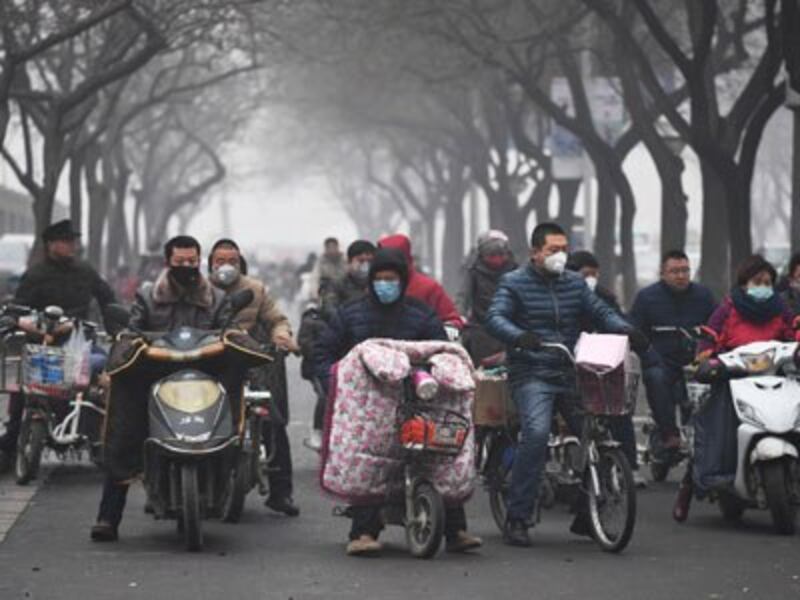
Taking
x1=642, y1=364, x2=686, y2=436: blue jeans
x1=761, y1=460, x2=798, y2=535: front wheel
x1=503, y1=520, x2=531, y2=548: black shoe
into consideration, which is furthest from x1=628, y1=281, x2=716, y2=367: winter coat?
x1=503, y1=520, x2=531, y2=548: black shoe

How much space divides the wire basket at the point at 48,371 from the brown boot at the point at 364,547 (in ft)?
13.5

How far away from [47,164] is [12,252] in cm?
1196

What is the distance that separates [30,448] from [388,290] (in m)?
4.23

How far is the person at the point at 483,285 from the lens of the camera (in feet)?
51.9

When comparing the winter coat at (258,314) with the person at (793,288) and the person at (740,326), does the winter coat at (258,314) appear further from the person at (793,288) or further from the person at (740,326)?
the person at (793,288)

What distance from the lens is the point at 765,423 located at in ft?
40.6

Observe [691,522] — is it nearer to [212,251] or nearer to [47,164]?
[212,251]

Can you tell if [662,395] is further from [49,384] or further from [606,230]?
[606,230]

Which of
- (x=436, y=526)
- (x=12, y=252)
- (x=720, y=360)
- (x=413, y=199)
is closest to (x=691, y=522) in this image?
(x=720, y=360)

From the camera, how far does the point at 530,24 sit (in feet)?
121

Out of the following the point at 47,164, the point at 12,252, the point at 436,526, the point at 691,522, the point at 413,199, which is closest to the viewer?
the point at 436,526

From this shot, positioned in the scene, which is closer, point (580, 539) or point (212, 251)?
point (580, 539)

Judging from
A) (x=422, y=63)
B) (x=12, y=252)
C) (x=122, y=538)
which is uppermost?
(x=422, y=63)

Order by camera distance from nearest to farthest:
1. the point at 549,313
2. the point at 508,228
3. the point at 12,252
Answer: the point at 549,313
the point at 12,252
the point at 508,228
